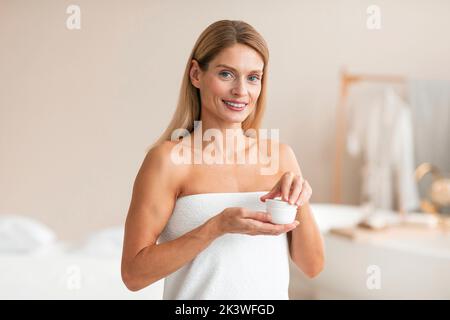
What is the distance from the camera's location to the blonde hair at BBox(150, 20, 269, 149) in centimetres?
75

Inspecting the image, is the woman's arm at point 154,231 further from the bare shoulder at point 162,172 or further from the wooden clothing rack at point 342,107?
the wooden clothing rack at point 342,107

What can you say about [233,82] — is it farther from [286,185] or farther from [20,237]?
[20,237]

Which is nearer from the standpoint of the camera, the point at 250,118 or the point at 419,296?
the point at 250,118

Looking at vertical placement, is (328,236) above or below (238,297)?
below

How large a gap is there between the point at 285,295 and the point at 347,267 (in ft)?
5.10

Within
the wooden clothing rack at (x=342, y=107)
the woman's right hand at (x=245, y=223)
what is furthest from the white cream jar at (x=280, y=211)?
the wooden clothing rack at (x=342, y=107)

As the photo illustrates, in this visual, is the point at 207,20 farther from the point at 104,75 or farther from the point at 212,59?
the point at 104,75

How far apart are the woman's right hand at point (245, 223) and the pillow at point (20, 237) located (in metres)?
1.41

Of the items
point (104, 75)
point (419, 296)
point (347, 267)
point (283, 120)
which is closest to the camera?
point (104, 75)

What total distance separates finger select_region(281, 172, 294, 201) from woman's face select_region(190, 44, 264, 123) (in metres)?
0.11

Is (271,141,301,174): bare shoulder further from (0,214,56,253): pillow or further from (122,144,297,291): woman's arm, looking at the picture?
(0,214,56,253): pillow

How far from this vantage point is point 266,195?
2.44 feet

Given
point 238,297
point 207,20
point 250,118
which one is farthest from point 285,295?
point 207,20

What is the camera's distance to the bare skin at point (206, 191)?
2.30 feet
